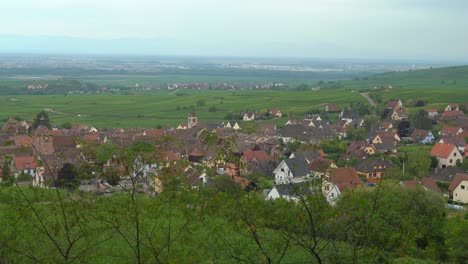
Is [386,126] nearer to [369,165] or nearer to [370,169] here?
[369,165]

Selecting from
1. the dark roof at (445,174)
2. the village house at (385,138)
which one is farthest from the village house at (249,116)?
the dark roof at (445,174)

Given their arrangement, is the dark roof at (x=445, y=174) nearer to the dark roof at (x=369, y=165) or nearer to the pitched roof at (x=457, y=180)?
the pitched roof at (x=457, y=180)

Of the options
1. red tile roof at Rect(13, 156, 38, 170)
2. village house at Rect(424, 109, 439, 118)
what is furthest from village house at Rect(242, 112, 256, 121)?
red tile roof at Rect(13, 156, 38, 170)

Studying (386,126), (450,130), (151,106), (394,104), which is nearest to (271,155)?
(450,130)

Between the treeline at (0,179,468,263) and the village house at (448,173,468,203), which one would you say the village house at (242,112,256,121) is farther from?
the treeline at (0,179,468,263)

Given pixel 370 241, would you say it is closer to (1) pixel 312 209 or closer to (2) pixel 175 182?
(1) pixel 312 209
